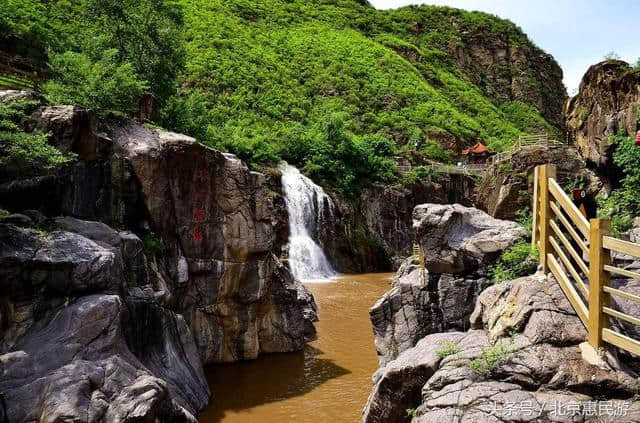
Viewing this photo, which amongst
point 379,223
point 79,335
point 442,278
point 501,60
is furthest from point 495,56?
point 79,335

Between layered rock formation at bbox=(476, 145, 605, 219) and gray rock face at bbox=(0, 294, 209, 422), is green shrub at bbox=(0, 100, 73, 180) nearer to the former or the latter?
gray rock face at bbox=(0, 294, 209, 422)

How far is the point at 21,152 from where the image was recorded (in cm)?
822

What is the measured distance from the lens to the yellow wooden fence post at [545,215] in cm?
700

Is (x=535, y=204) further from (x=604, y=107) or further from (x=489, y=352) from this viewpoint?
(x=604, y=107)

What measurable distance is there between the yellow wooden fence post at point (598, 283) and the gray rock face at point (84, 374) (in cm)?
592

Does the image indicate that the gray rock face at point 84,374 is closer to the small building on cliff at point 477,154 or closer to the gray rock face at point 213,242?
the gray rock face at point 213,242

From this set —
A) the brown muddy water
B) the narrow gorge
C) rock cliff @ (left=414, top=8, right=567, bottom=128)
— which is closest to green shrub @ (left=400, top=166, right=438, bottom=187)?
the narrow gorge

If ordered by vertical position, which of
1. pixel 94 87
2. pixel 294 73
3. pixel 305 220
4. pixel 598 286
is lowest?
pixel 598 286

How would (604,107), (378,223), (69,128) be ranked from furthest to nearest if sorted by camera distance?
(378,223), (604,107), (69,128)

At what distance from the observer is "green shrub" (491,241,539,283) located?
299 inches

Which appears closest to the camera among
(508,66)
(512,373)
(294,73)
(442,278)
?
(512,373)

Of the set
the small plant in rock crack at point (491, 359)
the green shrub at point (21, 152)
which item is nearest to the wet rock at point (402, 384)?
the small plant in rock crack at point (491, 359)

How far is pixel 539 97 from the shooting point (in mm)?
69000

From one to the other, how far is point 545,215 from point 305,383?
24.0ft
